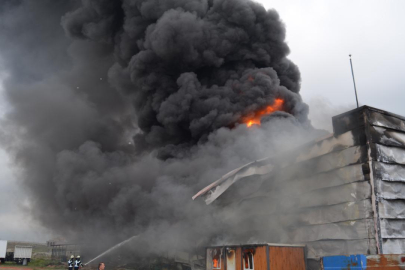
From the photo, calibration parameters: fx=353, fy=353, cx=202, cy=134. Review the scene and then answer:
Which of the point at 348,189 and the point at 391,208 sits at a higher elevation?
the point at 348,189

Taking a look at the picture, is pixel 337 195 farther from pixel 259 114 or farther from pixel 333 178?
pixel 259 114

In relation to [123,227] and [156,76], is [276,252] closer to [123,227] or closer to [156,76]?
[123,227]

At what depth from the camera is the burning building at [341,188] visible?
771cm

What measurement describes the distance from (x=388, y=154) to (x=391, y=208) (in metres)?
1.23

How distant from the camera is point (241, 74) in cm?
2522

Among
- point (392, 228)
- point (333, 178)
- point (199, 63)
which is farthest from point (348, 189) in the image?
Answer: point (199, 63)

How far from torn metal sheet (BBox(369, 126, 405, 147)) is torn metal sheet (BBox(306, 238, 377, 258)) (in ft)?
7.36

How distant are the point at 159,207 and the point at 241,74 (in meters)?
11.9

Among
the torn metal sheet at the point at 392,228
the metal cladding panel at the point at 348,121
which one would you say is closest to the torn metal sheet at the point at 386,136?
the metal cladding panel at the point at 348,121

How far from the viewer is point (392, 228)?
25.1ft

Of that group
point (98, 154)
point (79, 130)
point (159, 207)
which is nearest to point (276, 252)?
point (159, 207)

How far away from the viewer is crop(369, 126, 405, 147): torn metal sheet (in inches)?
317

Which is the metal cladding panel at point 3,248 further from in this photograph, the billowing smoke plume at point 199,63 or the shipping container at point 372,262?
the shipping container at point 372,262

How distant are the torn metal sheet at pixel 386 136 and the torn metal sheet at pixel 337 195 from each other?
3.50 ft
